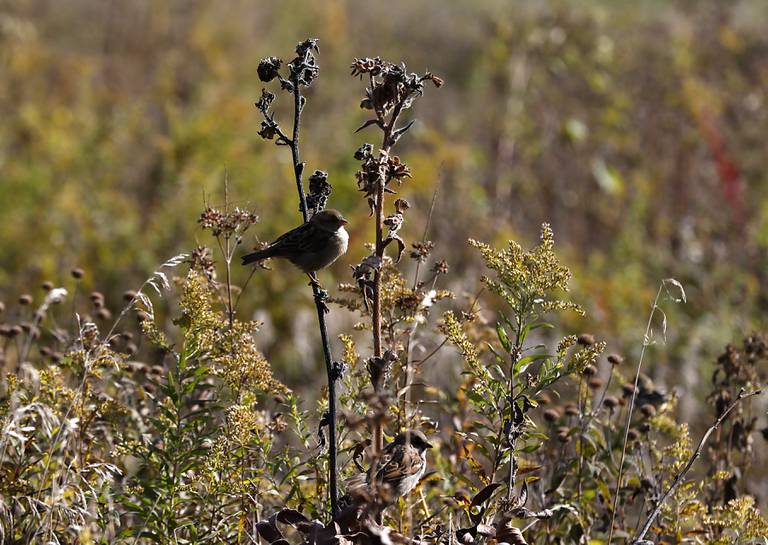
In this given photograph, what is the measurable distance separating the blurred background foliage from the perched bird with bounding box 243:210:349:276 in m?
2.10

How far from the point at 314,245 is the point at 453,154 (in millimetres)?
6362

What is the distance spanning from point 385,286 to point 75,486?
0.92 meters

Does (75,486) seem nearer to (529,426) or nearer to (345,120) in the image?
(529,426)

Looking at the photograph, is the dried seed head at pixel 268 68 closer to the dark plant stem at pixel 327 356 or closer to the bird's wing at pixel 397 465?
the dark plant stem at pixel 327 356

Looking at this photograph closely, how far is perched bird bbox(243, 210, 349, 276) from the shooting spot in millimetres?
2488

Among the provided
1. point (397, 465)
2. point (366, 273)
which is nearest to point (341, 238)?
point (366, 273)


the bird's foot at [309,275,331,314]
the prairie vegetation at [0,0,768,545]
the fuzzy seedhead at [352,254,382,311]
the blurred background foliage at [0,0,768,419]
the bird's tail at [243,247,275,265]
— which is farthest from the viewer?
the blurred background foliage at [0,0,768,419]

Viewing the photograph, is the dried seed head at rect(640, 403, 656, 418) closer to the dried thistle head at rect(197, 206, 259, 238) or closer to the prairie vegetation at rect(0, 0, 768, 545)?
→ the prairie vegetation at rect(0, 0, 768, 545)

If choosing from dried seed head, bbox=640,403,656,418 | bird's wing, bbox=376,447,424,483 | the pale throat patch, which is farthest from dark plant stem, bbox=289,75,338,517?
dried seed head, bbox=640,403,656,418

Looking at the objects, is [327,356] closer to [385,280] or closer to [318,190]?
[318,190]

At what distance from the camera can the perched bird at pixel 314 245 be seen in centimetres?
249

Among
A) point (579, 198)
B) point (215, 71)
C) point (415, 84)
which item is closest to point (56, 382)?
point (415, 84)

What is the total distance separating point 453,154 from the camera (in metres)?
8.77

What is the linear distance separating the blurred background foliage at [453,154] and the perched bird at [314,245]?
6.90 ft
